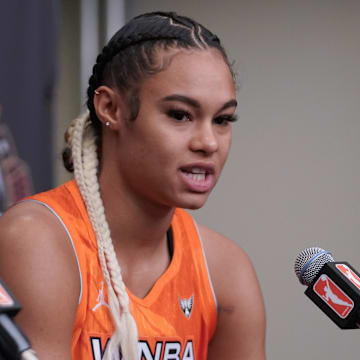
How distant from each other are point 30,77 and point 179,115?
1.74 ft

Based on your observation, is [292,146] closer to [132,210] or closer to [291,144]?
[291,144]

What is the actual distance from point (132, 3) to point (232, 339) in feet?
5.87

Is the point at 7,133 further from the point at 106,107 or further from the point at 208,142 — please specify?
the point at 208,142

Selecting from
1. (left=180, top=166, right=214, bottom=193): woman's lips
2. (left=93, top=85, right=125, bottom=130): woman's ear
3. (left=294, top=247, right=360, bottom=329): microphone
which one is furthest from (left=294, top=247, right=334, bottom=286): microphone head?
(left=93, top=85, right=125, bottom=130): woman's ear

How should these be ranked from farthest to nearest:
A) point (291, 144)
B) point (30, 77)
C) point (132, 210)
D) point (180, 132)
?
point (291, 144) → point (30, 77) → point (132, 210) → point (180, 132)

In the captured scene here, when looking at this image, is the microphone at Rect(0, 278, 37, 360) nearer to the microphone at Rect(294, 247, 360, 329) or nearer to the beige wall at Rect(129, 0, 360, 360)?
the microphone at Rect(294, 247, 360, 329)

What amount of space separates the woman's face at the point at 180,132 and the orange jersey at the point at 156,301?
0.52 ft

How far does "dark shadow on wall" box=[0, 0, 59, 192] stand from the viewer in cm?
163

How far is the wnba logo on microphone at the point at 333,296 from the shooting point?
1.08 metres

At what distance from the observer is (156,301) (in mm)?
1426

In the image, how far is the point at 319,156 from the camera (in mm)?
2910

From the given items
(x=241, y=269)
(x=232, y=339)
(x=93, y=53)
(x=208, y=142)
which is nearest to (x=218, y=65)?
(x=208, y=142)

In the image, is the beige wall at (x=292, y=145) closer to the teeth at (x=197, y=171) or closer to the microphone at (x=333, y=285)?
the teeth at (x=197, y=171)

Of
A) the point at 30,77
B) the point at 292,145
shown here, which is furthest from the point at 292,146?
the point at 30,77
